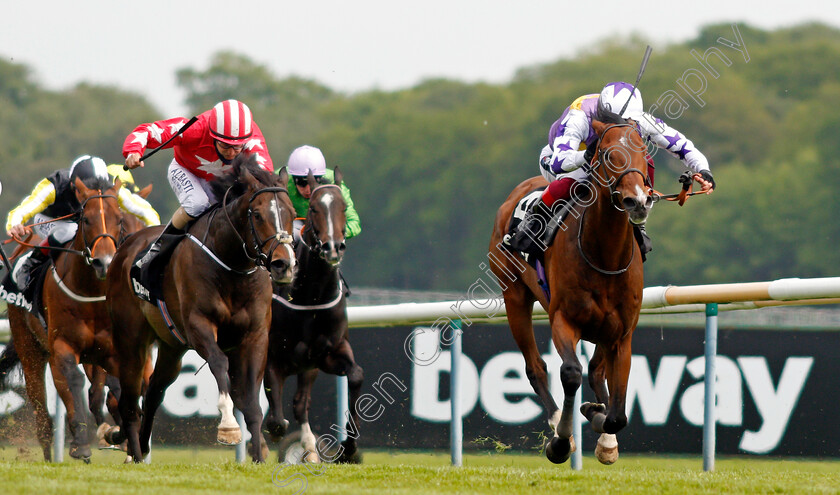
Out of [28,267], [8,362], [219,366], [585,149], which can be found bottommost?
[219,366]

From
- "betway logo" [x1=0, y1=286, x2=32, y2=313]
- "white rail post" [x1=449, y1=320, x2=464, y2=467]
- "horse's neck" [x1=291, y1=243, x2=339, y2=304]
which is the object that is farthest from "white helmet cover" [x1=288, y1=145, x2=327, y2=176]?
"betway logo" [x1=0, y1=286, x2=32, y2=313]

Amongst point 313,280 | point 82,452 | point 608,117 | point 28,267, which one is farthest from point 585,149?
point 28,267

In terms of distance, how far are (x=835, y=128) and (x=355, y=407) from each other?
31554 millimetres

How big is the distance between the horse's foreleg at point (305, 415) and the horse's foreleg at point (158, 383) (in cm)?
75

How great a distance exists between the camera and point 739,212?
34.5m

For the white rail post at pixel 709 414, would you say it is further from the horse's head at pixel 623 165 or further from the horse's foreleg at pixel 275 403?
the horse's foreleg at pixel 275 403

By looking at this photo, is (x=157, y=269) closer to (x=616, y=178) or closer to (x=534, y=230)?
(x=534, y=230)

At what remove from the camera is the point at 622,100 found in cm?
593

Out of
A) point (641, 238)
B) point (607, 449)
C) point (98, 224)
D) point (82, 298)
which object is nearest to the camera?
point (607, 449)

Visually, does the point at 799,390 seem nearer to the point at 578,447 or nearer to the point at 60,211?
the point at 578,447

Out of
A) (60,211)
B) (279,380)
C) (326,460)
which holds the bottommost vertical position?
(326,460)

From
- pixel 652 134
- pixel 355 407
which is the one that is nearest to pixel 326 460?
pixel 355 407

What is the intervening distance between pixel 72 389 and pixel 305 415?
1489mm

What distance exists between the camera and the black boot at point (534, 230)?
20.4ft
